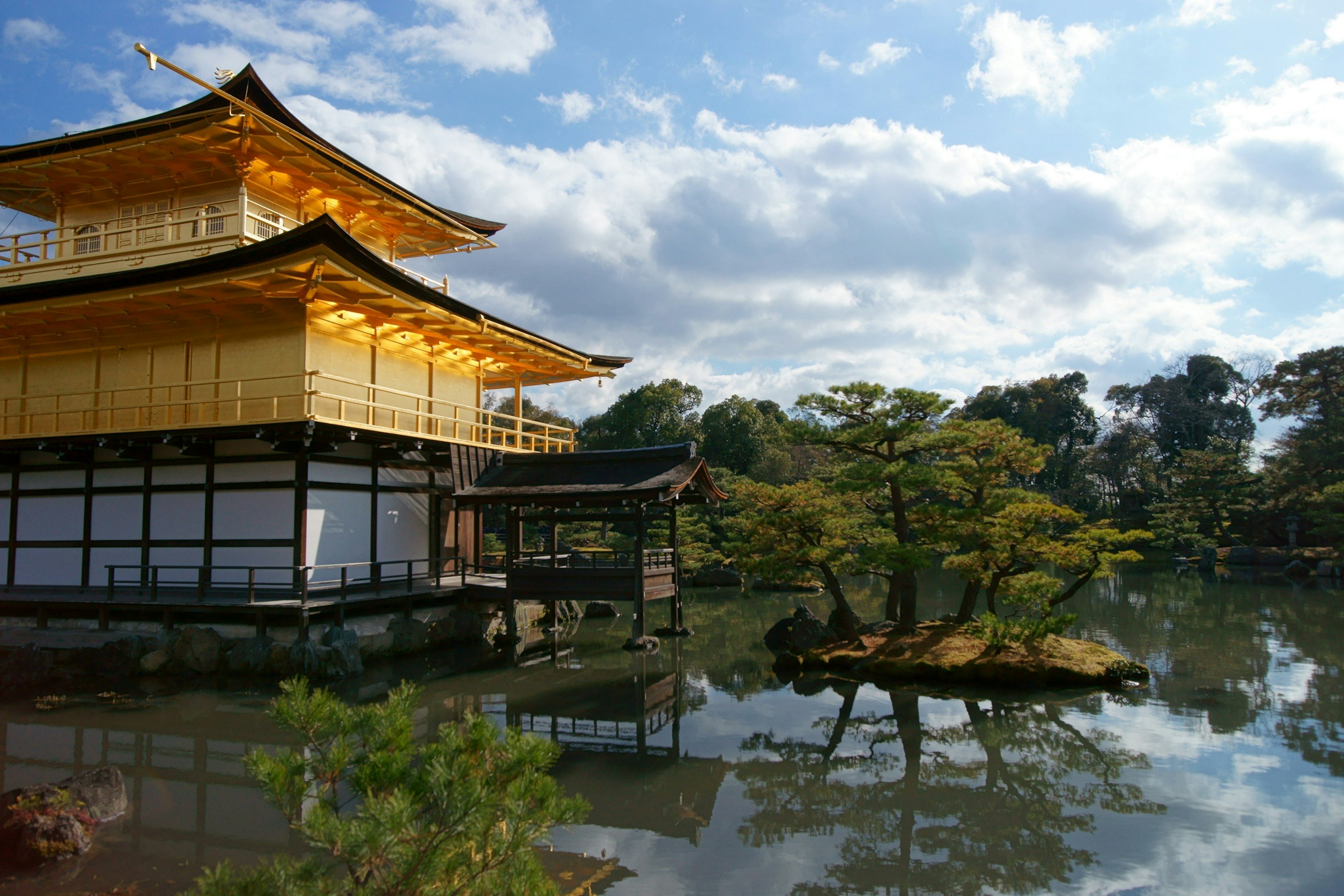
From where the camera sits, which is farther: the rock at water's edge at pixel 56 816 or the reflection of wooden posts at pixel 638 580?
the reflection of wooden posts at pixel 638 580

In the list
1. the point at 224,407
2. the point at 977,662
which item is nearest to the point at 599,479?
the point at 224,407

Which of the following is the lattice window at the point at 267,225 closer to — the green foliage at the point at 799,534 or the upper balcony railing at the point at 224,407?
the upper balcony railing at the point at 224,407

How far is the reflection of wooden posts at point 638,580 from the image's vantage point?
46.6ft

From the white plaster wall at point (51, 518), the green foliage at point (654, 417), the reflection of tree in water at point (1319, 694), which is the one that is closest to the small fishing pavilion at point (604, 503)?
the white plaster wall at point (51, 518)

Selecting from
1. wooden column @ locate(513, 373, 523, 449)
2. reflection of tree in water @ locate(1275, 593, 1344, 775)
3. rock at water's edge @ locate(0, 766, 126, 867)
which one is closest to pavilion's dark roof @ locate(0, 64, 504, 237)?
wooden column @ locate(513, 373, 523, 449)

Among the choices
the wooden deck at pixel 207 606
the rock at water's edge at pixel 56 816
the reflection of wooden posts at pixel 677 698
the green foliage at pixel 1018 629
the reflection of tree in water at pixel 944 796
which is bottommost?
the reflection of tree in water at pixel 944 796

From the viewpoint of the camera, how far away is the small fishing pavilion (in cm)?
1433

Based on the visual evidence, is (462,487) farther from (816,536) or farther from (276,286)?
(816,536)

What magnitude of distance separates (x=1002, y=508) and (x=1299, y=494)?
80.3 feet

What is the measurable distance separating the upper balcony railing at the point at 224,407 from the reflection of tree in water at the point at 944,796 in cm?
917

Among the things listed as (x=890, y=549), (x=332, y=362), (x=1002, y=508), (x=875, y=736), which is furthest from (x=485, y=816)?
(x=332, y=362)

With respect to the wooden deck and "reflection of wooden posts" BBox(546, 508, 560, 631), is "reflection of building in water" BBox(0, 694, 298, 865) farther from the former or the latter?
"reflection of wooden posts" BBox(546, 508, 560, 631)

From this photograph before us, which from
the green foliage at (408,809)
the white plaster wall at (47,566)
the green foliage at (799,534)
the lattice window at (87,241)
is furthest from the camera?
the lattice window at (87,241)

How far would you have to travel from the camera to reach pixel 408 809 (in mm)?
3043
